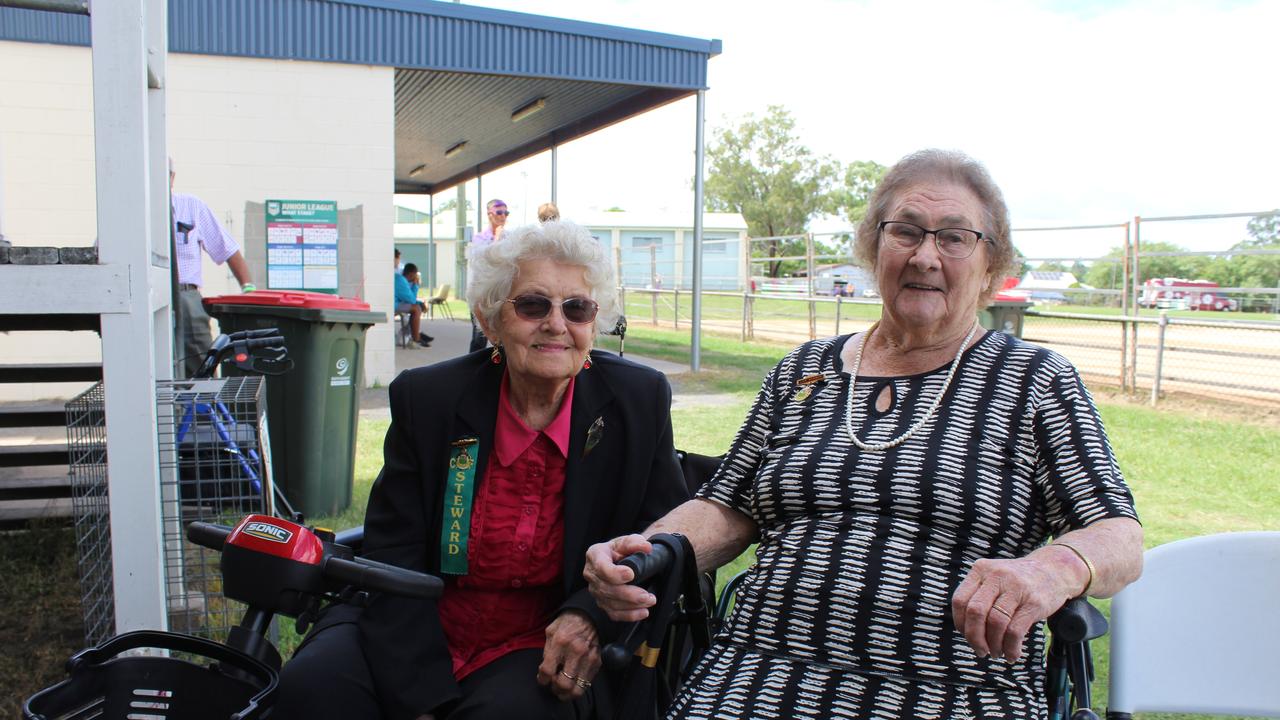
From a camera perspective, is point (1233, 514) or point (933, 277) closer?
point (933, 277)

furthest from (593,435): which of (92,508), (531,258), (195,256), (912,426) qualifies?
(195,256)

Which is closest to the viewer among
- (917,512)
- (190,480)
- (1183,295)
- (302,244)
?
(917,512)

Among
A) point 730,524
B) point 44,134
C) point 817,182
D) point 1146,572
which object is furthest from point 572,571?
point 817,182

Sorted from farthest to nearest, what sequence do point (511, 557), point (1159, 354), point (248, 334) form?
point (1159, 354) → point (248, 334) → point (511, 557)

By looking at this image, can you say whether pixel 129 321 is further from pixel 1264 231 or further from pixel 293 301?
pixel 1264 231

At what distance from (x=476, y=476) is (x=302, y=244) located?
30.2 ft

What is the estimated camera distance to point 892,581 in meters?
1.90

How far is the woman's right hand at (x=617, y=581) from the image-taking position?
189cm

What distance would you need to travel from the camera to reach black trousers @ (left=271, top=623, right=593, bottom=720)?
1.92m

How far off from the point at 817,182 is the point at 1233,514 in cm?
4713

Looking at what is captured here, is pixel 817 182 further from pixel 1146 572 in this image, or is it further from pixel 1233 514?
pixel 1146 572

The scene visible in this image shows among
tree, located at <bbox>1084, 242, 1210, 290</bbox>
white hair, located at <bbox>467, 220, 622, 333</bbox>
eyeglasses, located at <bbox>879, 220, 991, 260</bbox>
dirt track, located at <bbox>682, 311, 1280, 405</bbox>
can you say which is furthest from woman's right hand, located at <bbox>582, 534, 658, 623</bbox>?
tree, located at <bbox>1084, 242, 1210, 290</bbox>

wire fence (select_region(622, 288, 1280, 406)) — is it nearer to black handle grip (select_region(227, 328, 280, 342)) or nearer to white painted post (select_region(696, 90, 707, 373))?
white painted post (select_region(696, 90, 707, 373))

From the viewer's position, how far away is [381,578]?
5.08 ft
